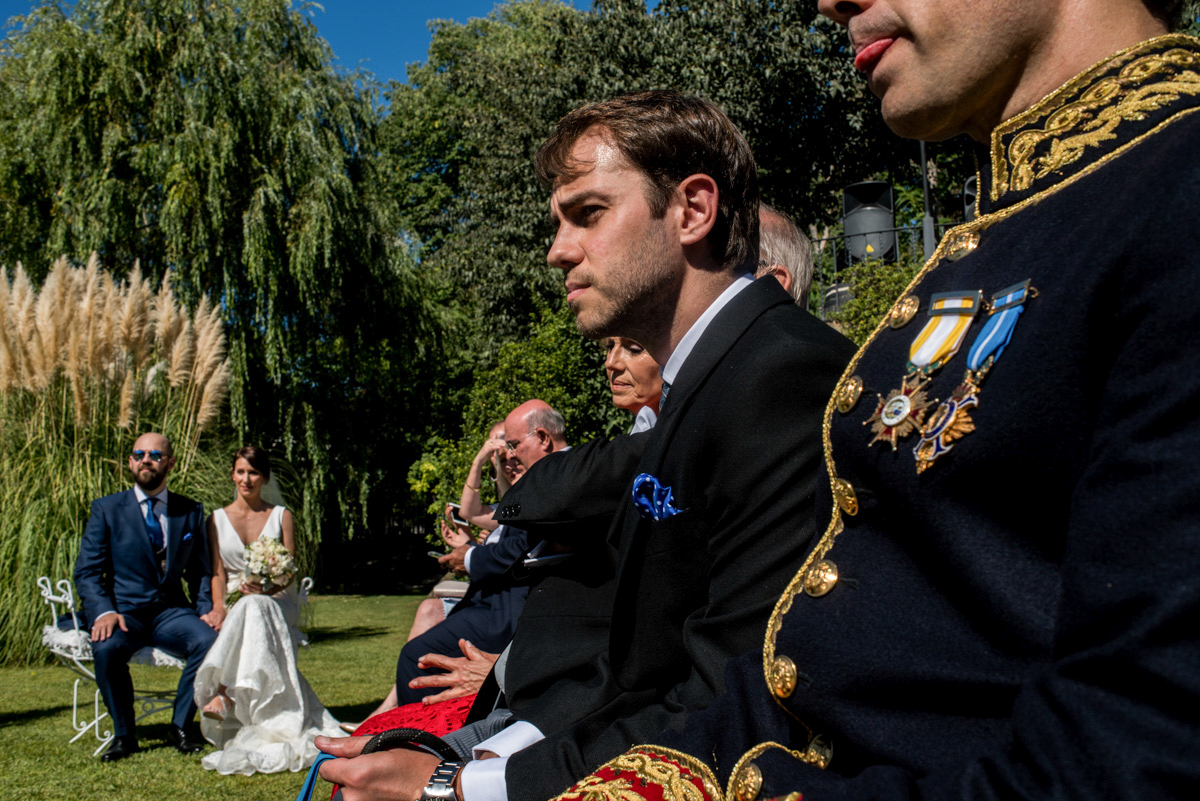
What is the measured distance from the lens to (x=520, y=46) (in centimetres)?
2481

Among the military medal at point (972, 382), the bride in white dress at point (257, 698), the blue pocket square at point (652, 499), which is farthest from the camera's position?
the bride in white dress at point (257, 698)

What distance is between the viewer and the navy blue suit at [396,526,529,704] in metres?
3.63

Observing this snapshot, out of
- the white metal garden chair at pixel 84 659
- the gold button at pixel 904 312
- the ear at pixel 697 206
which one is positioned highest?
the ear at pixel 697 206

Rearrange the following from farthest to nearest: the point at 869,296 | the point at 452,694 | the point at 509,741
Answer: the point at 869,296 < the point at 452,694 < the point at 509,741

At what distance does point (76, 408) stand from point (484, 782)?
822 centimetres

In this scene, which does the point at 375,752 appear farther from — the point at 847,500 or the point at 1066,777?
the point at 1066,777

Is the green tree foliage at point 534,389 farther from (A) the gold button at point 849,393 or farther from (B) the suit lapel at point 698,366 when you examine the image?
(A) the gold button at point 849,393

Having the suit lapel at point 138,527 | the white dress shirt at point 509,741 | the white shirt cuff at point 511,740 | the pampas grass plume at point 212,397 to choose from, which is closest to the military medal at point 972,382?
the white dress shirt at point 509,741

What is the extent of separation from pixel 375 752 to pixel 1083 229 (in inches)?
52.5

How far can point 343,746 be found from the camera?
5.60 feet

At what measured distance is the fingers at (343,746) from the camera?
1.69 m

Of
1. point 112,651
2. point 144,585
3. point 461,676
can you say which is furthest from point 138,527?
point 461,676

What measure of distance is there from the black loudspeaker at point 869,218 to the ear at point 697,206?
8.68 metres

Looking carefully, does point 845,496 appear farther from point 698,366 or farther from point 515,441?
point 515,441
